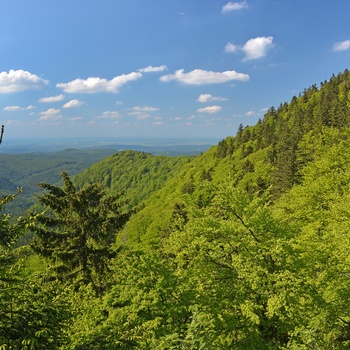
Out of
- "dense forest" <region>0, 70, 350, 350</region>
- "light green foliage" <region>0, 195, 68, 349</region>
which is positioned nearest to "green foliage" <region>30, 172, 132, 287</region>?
"dense forest" <region>0, 70, 350, 350</region>

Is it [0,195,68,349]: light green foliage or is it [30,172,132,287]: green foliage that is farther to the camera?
[30,172,132,287]: green foliage

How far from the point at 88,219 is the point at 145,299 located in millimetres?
A: 11309

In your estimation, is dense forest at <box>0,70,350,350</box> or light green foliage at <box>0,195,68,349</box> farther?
dense forest at <box>0,70,350,350</box>

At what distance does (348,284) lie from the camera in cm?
1495

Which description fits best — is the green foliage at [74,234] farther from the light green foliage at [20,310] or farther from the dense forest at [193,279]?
the light green foliage at [20,310]

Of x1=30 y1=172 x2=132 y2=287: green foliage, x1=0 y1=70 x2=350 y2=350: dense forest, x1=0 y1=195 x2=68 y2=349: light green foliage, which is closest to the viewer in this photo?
x1=0 y1=195 x2=68 y2=349: light green foliage

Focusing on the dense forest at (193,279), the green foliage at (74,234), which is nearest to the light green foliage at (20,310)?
the dense forest at (193,279)

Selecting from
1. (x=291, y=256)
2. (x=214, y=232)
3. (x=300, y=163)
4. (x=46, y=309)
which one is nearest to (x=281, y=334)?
(x=291, y=256)

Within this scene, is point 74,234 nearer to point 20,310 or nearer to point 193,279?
point 193,279

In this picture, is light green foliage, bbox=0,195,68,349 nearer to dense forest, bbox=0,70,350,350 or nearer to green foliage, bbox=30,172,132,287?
dense forest, bbox=0,70,350,350

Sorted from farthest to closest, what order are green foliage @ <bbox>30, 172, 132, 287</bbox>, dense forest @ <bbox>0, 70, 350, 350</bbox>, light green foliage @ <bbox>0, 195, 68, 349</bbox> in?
green foliage @ <bbox>30, 172, 132, 287</bbox> < dense forest @ <bbox>0, 70, 350, 350</bbox> < light green foliage @ <bbox>0, 195, 68, 349</bbox>

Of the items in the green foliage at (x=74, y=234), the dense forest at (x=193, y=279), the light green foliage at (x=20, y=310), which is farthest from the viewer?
the green foliage at (x=74, y=234)

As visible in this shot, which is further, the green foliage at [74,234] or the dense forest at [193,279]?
the green foliage at [74,234]

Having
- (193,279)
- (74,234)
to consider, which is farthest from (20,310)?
(74,234)
